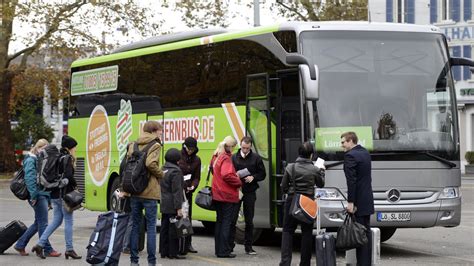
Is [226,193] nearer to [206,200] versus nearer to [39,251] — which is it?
[206,200]

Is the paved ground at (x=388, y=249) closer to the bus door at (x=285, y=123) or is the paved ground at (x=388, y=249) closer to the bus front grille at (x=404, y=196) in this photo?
the bus front grille at (x=404, y=196)

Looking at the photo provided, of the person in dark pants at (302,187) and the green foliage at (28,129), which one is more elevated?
the green foliage at (28,129)

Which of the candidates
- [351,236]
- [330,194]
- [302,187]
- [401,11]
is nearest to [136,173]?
[302,187]

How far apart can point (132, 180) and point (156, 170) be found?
0.30 meters

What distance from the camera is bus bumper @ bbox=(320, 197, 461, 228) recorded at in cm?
1454

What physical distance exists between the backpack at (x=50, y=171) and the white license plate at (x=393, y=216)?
4.48 meters

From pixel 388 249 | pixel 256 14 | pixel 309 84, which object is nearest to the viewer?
pixel 309 84

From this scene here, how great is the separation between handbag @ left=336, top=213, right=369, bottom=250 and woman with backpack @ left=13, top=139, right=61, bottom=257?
4554mm

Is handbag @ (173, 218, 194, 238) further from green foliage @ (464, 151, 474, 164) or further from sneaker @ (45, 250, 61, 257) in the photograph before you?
green foliage @ (464, 151, 474, 164)

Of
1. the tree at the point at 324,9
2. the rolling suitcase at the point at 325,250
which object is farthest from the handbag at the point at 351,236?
the tree at the point at 324,9

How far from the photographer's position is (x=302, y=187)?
12.6 m

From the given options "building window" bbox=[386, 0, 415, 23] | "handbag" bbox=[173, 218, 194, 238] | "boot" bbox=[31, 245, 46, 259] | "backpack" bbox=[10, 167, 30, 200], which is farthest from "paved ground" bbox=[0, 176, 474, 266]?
"building window" bbox=[386, 0, 415, 23]

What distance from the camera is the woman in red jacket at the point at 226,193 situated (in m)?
14.7

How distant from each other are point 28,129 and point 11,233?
4114cm
